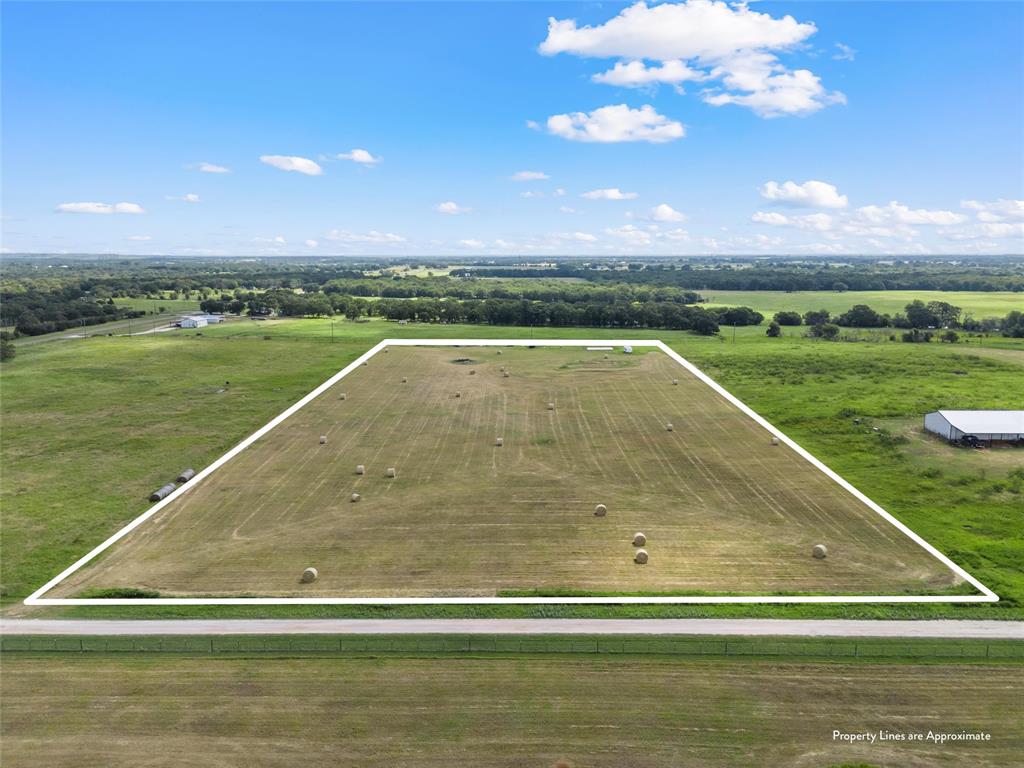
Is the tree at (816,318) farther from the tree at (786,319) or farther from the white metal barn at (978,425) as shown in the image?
the white metal barn at (978,425)

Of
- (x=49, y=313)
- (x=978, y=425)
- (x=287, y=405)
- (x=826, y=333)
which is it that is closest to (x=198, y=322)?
(x=49, y=313)

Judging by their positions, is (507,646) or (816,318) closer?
(507,646)

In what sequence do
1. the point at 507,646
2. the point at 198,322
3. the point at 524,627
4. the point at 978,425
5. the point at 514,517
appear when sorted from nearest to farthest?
the point at 507,646 → the point at 524,627 → the point at 514,517 → the point at 978,425 → the point at 198,322

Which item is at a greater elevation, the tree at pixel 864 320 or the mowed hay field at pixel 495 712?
the tree at pixel 864 320

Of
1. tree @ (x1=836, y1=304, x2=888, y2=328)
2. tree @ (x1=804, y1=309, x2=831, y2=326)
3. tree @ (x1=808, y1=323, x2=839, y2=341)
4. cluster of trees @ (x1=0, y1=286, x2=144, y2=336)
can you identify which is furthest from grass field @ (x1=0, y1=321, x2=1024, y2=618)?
tree @ (x1=804, y1=309, x2=831, y2=326)

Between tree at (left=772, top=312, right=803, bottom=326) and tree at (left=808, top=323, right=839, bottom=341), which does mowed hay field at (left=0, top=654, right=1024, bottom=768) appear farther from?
tree at (left=772, top=312, right=803, bottom=326)

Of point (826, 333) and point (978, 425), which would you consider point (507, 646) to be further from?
point (826, 333)

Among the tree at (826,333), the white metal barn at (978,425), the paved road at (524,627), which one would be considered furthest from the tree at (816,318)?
the paved road at (524,627)
